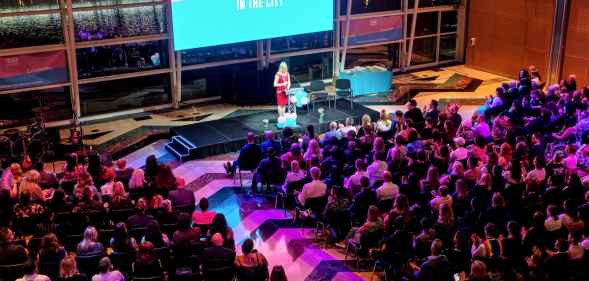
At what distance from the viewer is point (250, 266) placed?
7617 millimetres

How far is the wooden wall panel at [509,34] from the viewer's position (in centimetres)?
1794

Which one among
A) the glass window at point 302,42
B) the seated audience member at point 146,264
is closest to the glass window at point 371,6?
the glass window at point 302,42

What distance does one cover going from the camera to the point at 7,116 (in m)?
14.9

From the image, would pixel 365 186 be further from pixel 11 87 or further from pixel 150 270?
pixel 11 87

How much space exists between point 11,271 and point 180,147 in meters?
6.25

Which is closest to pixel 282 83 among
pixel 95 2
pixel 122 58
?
pixel 122 58

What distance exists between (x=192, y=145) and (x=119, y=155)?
1456 mm

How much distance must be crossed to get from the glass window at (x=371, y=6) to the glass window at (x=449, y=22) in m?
1.67

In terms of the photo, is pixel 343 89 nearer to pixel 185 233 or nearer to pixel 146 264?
pixel 185 233

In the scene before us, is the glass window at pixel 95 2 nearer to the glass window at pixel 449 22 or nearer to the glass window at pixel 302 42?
the glass window at pixel 302 42

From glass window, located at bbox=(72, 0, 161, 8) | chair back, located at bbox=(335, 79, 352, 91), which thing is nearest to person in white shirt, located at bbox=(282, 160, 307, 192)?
chair back, located at bbox=(335, 79, 352, 91)

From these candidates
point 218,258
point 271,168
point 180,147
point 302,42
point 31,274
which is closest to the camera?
point 31,274

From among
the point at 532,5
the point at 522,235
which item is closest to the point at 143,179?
the point at 522,235

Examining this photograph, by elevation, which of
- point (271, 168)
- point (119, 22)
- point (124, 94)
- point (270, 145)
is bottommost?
point (271, 168)
